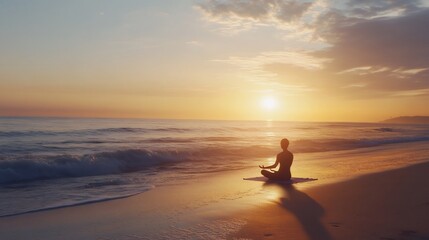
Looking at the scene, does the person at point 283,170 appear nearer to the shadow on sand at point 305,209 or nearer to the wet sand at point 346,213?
Result: the wet sand at point 346,213

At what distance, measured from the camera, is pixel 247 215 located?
810cm

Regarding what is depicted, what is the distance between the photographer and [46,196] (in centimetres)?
1102

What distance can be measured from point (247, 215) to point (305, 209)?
5.04ft

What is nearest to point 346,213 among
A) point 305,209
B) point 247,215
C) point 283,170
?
point 305,209

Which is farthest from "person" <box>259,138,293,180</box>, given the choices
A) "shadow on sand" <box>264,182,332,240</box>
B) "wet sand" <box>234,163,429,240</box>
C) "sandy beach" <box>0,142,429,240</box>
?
"sandy beach" <box>0,142,429,240</box>

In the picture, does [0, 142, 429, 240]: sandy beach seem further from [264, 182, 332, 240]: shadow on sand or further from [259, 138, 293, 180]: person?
[259, 138, 293, 180]: person

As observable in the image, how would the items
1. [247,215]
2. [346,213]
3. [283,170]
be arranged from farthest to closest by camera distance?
[283,170], [346,213], [247,215]

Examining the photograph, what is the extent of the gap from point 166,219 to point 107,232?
4.24 ft

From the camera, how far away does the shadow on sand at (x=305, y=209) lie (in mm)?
6781

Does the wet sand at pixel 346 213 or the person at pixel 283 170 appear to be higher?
the person at pixel 283 170

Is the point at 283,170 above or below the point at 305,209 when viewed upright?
above

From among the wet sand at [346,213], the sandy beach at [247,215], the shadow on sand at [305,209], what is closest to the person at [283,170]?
the wet sand at [346,213]

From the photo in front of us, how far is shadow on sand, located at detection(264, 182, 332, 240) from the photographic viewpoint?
678 cm

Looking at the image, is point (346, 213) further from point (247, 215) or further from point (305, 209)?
point (247, 215)
